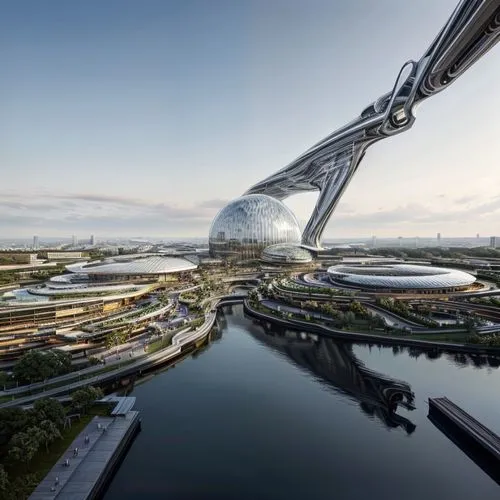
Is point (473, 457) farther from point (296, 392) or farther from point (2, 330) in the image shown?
point (2, 330)

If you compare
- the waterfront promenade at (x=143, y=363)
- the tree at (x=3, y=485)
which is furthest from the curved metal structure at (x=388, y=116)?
the tree at (x=3, y=485)

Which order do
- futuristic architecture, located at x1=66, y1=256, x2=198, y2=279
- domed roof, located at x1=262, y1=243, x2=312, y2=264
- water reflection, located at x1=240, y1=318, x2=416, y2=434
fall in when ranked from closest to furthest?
1. water reflection, located at x1=240, y1=318, x2=416, y2=434
2. futuristic architecture, located at x1=66, y1=256, x2=198, y2=279
3. domed roof, located at x1=262, y1=243, x2=312, y2=264

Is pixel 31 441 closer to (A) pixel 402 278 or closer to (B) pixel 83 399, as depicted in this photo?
(B) pixel 83 399

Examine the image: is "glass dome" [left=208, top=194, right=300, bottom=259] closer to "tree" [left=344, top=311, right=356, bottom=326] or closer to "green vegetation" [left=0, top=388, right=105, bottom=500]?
"tree" [left=344, top=311, right=356, bottom=326]

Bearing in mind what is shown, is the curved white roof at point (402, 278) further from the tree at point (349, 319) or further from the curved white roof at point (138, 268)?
the curved white roof at point (138, 268)

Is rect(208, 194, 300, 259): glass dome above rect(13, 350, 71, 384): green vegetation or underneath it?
above

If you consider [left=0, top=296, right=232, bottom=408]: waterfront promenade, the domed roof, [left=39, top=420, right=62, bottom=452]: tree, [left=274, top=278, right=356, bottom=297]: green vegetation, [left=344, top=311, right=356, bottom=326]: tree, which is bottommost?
[left=0, top=296, right=232, bottom=408]: waterfront promenade

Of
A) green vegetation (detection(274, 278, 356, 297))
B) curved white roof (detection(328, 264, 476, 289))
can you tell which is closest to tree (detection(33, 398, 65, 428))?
green vegetation (detection(274, 278, 356, 297))
